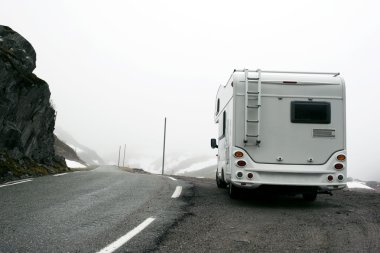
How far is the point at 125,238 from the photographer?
5.01 meters

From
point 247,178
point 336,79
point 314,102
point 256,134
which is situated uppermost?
point 336,79

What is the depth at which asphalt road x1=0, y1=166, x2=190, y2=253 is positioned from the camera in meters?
4.73

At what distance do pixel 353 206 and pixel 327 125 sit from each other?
6.46 feet

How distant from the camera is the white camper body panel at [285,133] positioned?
8.30 metres

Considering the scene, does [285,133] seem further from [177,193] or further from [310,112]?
[177,193]

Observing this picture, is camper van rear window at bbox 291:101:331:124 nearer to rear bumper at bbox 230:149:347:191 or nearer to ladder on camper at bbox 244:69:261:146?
ladder on camper at bbox 244:69:261:146

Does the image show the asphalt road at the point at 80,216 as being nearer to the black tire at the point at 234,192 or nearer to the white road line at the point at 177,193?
the white road line at the point at 177,193

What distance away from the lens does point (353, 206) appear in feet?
28.6

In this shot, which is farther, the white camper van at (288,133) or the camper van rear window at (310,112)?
the camper van rear window at (310,112)

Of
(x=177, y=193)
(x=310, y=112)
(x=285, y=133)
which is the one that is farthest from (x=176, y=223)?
(x=310, y=112)

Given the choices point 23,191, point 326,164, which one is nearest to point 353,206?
point 326,164

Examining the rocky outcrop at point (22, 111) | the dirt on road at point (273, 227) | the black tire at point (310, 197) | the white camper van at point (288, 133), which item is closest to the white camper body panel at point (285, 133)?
the white camper van at point (288, 133)

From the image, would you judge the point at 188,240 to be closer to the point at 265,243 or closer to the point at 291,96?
the point at 265,243

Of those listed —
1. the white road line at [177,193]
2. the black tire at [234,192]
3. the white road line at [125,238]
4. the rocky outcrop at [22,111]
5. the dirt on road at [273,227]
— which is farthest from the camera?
the rocky outcrop at [22,111]
